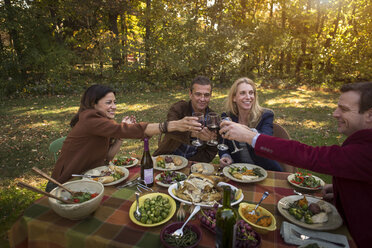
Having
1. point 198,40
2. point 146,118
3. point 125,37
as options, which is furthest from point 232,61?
point 146,118

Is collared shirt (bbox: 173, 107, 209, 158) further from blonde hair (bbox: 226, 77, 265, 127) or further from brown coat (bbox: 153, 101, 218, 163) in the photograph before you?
blonde hair (bbox: 226, 77, 265, 127)

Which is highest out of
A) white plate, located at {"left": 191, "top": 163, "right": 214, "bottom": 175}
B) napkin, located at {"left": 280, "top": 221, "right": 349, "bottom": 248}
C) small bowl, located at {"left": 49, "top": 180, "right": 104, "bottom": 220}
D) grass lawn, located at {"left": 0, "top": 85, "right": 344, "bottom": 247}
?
small bowl, located at {"left": 49, "top": 180, "right": 104, "bottom": 220}

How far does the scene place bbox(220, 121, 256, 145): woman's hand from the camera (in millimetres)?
2232

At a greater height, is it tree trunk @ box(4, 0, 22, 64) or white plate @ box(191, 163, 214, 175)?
tree trunk @ box(4, 0, 22, 64)

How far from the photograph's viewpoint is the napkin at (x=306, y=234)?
5.24ft

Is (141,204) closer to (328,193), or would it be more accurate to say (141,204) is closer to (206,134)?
(206,134)

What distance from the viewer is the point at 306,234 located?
1702 mm

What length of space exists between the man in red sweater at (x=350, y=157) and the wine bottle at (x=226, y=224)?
0.77 meters

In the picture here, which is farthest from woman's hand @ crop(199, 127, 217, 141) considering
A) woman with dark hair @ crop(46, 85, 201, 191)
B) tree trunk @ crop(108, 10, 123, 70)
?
tree trunk @ crop(108, 10, 123, 70)

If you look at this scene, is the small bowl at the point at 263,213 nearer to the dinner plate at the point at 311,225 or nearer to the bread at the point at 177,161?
the dinner plate at the point at 311,225

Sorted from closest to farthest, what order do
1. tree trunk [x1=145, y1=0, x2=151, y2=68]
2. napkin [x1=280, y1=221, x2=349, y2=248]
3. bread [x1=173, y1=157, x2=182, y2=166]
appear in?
napkin [x1=280, y1=221, x2=349, y2=248]
bread [x1=173, y1=157, x2=182, y2=166]
tree trunk [x1=145, y1=0, x2=151, y2=68]

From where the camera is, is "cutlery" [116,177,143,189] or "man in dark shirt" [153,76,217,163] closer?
"cutlery" [116,177,143,189]

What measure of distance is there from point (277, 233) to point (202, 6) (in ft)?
56.5

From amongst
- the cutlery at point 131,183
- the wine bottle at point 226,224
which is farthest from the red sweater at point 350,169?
the cutlery at point 131,183
